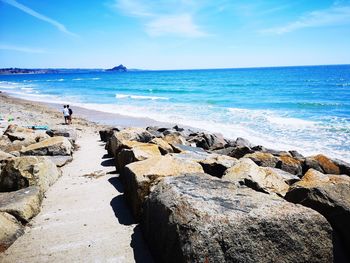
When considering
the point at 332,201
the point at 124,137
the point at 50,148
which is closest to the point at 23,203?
the point at 50,148

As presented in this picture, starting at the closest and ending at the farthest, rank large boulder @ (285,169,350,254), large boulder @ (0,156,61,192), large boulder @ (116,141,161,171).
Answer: large boulder @ (285,169,350,254) < large boulder @ (0,156,61,192) < large boulder @ (116,141,161,171)

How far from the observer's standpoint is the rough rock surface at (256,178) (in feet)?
16.5

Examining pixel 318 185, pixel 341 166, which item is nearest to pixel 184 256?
pixel 318 185

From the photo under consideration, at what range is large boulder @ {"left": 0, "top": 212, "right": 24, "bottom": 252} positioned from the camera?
4.13 metres

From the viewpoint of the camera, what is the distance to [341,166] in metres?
8.37

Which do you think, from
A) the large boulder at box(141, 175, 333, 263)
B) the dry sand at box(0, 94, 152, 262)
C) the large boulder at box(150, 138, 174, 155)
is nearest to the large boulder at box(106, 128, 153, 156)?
the large boulder at box(150, 138, 174, 155)

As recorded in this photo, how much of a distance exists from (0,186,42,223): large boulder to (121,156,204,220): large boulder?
1571 millimetres

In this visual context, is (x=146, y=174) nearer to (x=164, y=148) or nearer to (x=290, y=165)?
(x=164, y=148)

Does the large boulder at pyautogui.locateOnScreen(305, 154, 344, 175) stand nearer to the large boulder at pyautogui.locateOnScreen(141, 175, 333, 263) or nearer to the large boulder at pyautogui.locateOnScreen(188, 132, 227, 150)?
the large boulder at pyautogui.locateOnScreen(188, 132, 227, 150)

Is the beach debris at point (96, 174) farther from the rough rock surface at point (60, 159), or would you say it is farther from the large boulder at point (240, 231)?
the large boulder at point (240, 231)

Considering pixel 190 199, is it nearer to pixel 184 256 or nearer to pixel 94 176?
pixel 184 256

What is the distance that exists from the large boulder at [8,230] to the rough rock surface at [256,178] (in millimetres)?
3420

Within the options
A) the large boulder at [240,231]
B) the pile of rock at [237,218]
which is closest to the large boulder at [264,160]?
the pile of rock at [237,218]

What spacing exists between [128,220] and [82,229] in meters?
0.73
